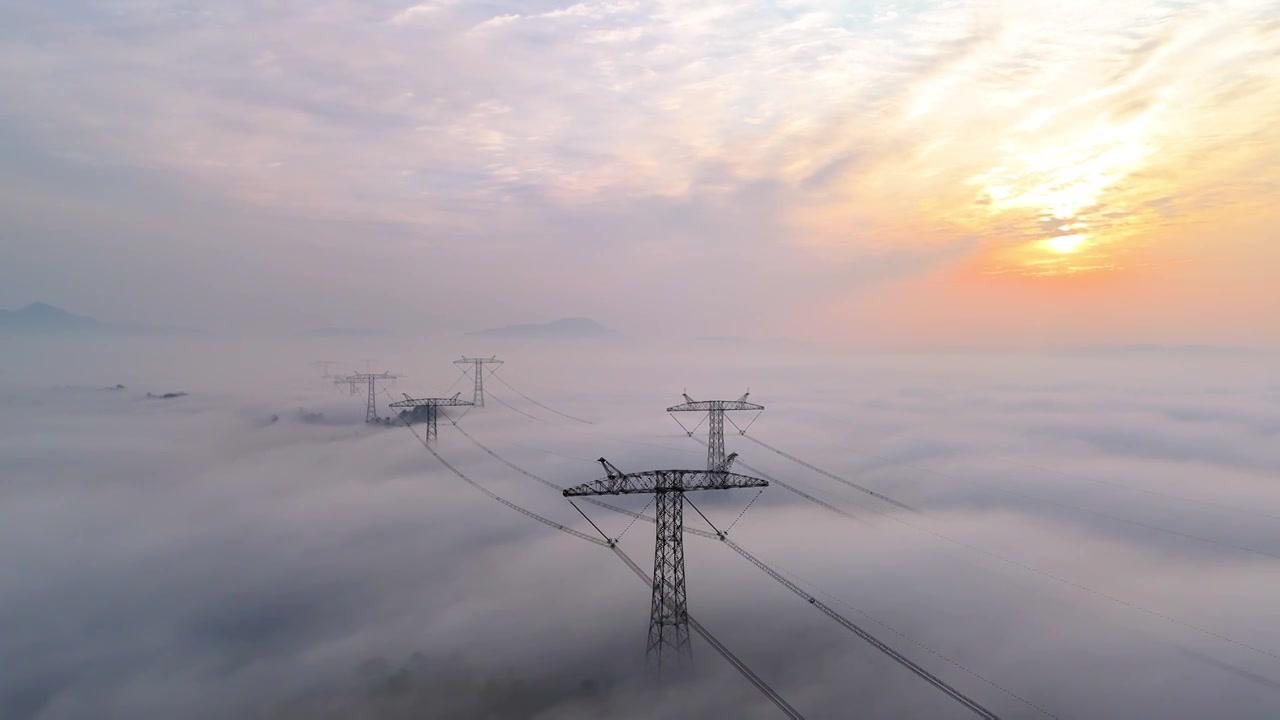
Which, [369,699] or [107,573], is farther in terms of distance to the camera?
[107,573]

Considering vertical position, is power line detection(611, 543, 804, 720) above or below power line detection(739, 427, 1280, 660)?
above

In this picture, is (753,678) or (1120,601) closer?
(753,678)

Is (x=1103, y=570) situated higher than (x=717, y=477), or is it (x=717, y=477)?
(x=717, y=477)

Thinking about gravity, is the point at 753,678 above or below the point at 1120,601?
above

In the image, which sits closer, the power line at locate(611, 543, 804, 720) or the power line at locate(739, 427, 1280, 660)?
the power line at locate(611, 543, 804, 720)

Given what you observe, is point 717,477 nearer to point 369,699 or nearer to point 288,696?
point 369,699

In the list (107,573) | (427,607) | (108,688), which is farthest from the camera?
(107,573)

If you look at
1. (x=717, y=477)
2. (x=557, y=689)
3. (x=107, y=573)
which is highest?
(x=717, y=477)

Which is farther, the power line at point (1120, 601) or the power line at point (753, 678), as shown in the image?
the power line at point (1120, 601)

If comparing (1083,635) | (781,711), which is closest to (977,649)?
(1083,635)

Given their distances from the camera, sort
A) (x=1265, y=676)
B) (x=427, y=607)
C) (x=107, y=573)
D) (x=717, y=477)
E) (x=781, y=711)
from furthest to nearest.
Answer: (x=107, y=573) → (x=427, y=607) → (x=1265, y=676) → (x=781, y=711) → (x=717, y=477)

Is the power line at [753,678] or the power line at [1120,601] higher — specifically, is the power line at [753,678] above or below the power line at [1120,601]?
above
